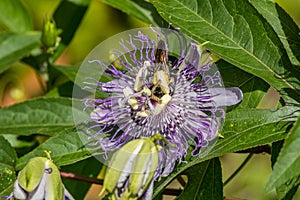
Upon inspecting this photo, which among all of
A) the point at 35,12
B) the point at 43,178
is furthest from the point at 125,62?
the point at 35,12

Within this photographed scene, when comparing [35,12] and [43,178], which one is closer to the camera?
[43,178]

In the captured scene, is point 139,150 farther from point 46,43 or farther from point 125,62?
point 46,43

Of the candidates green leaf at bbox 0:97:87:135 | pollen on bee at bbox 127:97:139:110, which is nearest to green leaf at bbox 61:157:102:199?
green leaf at bbox 0:97:87:135

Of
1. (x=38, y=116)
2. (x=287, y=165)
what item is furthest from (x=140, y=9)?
(x=287, y=165)

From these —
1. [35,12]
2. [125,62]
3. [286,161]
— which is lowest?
[35,12]

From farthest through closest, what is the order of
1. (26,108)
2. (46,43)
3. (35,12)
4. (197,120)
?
(35,12) < (46,43) < (26,108) < (197,120)

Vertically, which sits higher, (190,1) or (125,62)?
(190,1)
